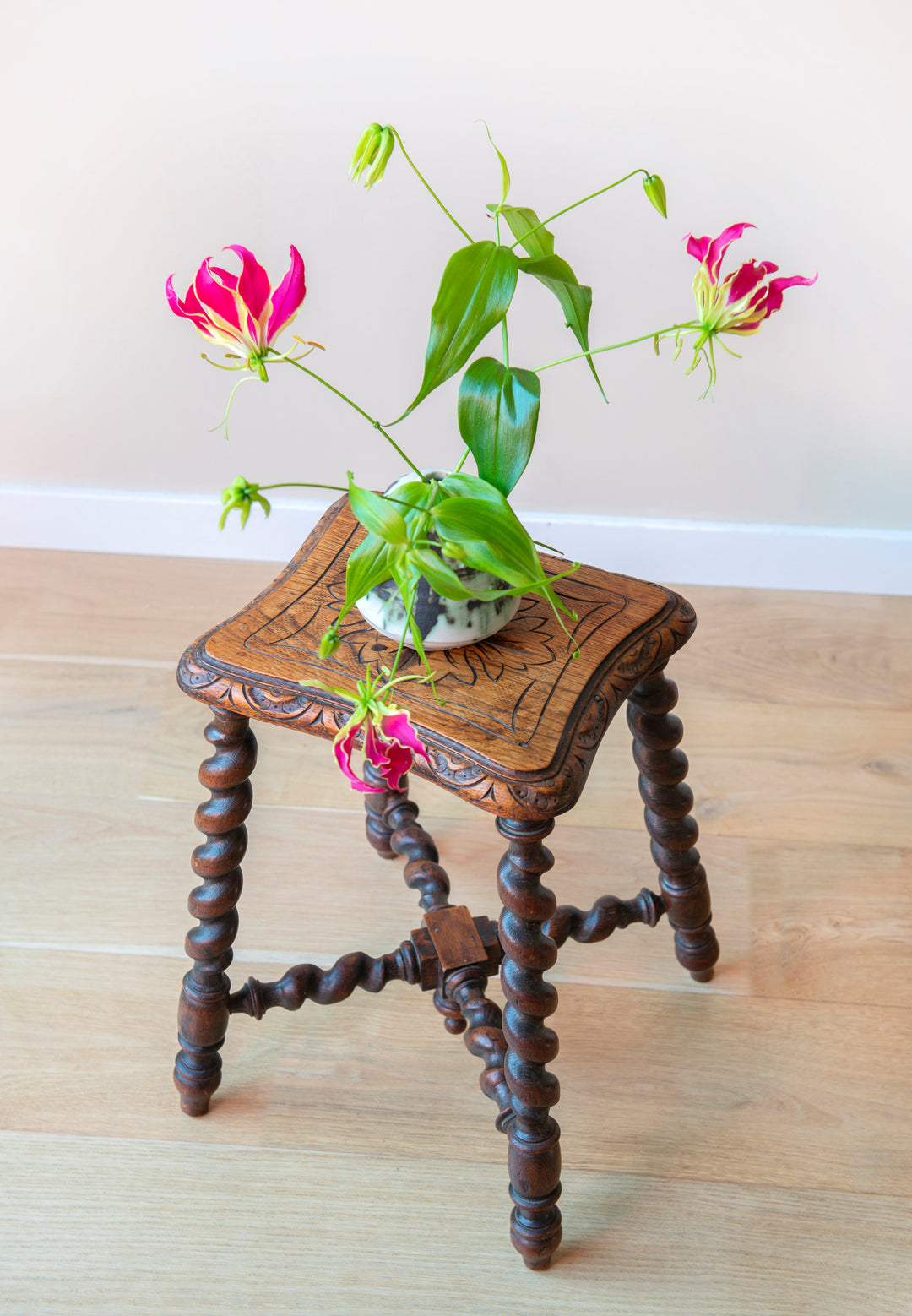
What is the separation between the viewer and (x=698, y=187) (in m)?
1.36

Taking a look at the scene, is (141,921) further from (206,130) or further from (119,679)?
(206,130)

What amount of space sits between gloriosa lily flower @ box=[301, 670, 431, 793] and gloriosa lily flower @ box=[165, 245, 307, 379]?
7.3 inches

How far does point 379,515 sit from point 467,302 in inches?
5.5

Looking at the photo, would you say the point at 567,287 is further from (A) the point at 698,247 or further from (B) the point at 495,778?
(B) the point at 495,778

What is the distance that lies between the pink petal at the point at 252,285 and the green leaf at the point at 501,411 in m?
0.12

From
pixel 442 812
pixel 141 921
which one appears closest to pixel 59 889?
pixel 141 921

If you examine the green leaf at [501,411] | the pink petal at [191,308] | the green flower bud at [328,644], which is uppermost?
the pink petal at [191,308]

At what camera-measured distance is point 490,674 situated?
773 millimetres

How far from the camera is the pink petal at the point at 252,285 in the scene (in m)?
0.63

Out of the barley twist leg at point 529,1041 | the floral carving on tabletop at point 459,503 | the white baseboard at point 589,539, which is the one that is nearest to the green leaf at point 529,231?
the floral carving on tabletop at point 459,503

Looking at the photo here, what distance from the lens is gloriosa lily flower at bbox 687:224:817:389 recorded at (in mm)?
694

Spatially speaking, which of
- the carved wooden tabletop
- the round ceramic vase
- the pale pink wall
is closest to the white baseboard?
the pale pink wall

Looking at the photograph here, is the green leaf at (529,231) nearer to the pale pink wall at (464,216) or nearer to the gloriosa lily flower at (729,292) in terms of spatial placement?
the gloriosa lily flower at (729,292)

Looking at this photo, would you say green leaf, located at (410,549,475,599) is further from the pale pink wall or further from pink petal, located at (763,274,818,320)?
the pale pink wall
